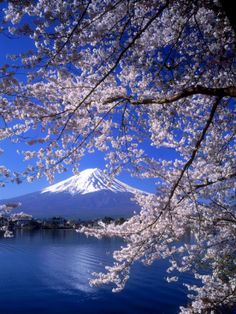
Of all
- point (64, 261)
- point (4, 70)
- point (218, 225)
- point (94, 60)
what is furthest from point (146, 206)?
point (64, 261)

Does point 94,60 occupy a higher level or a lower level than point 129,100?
higher

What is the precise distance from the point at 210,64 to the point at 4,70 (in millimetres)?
1892

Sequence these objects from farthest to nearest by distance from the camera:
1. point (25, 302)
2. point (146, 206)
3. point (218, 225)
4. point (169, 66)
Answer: point (25, 302), point (146, 206), point (218, 225), point (169, 66)

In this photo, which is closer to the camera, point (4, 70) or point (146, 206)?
point (4, 70)

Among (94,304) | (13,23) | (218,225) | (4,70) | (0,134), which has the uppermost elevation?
(13,23)

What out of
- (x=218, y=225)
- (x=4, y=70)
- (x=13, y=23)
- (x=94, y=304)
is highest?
(x=13, y=23)

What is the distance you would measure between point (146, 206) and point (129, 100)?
2.61m

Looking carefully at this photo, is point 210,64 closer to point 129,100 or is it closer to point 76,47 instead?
point 129,100

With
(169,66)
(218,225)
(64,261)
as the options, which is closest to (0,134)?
(169,66)

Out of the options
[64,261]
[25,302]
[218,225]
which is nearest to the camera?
[218,225]

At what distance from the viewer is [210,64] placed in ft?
9.84

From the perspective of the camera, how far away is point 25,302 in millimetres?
14562

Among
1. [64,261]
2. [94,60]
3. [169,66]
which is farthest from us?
[64,261]

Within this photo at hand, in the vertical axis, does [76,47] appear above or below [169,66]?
above
